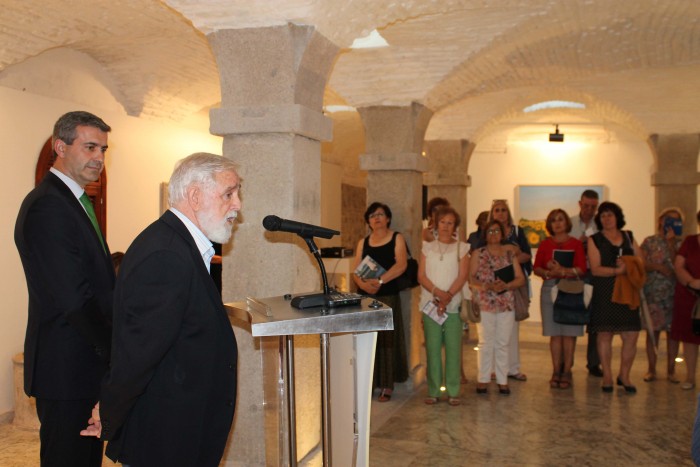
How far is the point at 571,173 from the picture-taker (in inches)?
518

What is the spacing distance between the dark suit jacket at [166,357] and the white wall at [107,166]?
402 centimetres

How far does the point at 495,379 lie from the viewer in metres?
6.98

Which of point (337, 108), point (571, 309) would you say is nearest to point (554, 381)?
point (571, 309)

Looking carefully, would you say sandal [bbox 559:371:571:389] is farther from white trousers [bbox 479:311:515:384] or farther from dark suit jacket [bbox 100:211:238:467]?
dark suit jacket [bbox 100:211:238:467]

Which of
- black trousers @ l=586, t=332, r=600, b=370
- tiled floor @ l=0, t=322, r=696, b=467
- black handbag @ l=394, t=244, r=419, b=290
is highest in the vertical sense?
black handbag @ l=394, t=244, r=419, b=290

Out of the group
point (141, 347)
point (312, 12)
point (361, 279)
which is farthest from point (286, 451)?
point (361, 279)

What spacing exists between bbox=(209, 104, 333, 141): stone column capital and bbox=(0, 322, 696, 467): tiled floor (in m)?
1.92

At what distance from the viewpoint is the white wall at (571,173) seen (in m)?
12.8

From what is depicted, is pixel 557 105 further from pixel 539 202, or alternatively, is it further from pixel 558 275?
pixel 558 275

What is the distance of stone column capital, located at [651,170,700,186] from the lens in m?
10.2

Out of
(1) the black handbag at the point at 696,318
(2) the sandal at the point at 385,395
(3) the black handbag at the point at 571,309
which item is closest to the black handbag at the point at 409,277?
(2) the sandal at the point at 385,395

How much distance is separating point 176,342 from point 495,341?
176 inches

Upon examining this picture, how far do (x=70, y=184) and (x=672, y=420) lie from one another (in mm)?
4764

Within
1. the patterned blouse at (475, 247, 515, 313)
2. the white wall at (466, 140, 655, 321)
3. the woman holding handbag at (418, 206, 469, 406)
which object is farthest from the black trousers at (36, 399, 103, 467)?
the white wall at (466, 140, 655, 321)
